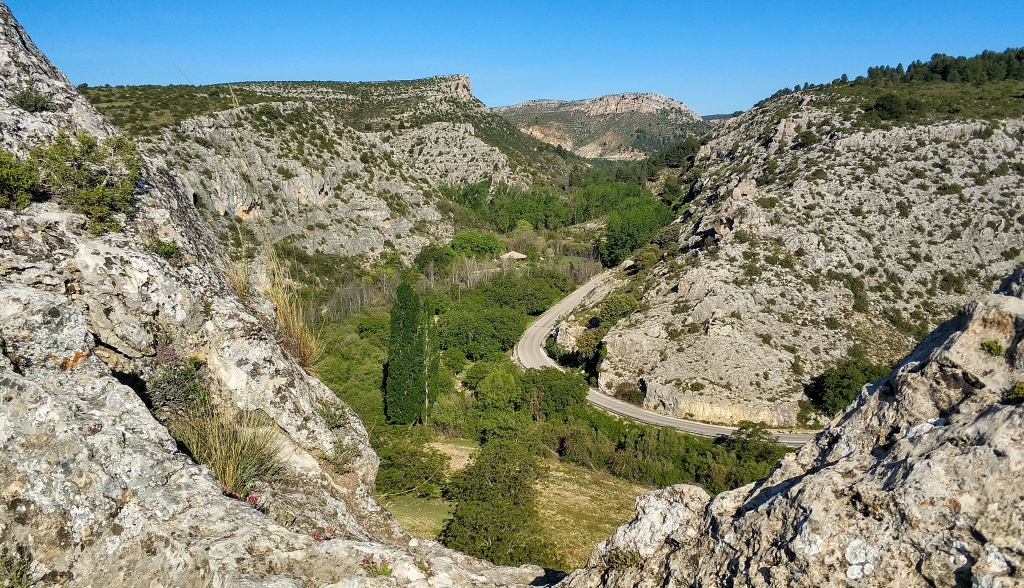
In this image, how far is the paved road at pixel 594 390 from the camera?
3903cm

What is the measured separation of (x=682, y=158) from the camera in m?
138

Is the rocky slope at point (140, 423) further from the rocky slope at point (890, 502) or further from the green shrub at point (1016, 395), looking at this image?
the green shrub at point (1016, 395)

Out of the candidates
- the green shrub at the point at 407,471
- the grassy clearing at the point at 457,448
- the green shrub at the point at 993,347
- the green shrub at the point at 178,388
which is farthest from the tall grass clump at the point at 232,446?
the grassy clearing at the point at 457,448

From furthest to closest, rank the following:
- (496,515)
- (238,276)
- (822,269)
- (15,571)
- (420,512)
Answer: (822,269)
(420,512)
(496,515)
(238,276)
(15,571)

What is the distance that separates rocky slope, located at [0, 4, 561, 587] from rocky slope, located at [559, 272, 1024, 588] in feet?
7.42

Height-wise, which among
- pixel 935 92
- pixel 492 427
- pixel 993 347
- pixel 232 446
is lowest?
pixel 492 427

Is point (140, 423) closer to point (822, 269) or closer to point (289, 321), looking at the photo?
point (289, 321)

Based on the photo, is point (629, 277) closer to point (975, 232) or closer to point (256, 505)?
point (975, 232)

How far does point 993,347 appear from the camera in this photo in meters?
4.69

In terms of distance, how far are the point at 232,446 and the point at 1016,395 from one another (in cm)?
762

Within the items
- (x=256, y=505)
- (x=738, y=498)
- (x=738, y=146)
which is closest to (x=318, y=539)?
(x=256, y=505)

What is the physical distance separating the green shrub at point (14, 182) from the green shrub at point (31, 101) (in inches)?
75.3

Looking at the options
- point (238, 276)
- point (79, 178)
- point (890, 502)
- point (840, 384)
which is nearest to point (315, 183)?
point (840, 384)

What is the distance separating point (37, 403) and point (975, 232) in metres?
68.4
